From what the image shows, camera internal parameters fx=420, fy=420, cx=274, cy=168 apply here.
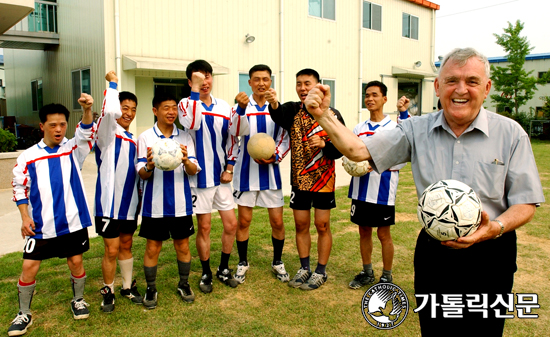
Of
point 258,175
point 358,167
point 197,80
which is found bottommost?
point 258,175

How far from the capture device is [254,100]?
4.58 meters

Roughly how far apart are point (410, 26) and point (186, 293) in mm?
20139

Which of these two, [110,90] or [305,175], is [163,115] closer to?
[110,90]

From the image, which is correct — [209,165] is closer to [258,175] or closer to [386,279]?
[258,175]

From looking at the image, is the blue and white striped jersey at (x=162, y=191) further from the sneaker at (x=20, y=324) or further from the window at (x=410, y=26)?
the window at (x=410, y=26)

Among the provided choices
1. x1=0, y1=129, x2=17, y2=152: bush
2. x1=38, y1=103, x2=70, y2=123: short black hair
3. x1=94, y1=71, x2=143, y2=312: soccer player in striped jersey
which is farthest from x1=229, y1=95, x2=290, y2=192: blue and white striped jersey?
x1=0, y1=129, x2=17, y2=152: bush

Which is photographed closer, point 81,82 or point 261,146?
point 261,146

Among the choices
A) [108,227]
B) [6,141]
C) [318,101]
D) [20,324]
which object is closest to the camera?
[318,101]

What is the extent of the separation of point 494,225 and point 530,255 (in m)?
3.88

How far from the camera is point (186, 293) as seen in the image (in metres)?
4.04

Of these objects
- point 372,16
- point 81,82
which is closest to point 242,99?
point 81,82

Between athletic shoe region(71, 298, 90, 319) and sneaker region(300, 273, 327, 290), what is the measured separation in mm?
2038

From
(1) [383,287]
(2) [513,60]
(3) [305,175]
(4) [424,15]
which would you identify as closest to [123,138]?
(3) [305,175]

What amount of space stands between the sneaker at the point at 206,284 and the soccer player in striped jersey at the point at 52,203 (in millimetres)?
1102
